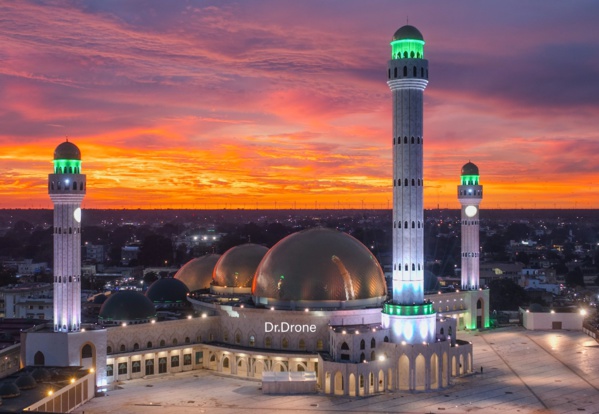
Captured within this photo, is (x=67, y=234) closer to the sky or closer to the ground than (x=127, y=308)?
closer to the sky

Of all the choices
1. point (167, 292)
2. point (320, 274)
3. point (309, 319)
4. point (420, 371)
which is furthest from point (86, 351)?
point (420, 371)

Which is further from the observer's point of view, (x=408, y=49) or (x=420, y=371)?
(x=408, y=49)

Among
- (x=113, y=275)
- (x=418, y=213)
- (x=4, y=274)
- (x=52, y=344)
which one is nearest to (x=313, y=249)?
(x=418, y=213)

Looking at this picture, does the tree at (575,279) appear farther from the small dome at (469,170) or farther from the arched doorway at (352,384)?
the arched doorway at (352,384)

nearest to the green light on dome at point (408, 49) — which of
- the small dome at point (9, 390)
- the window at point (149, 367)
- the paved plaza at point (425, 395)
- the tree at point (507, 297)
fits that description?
the paved plaza at point (425, 395)

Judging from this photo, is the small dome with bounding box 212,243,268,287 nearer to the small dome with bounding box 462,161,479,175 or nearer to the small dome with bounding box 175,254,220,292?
the small dome with bounding box 175,254,220,292

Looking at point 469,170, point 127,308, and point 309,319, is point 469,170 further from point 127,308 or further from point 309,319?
point 127,308

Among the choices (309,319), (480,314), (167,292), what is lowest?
(480,314)
